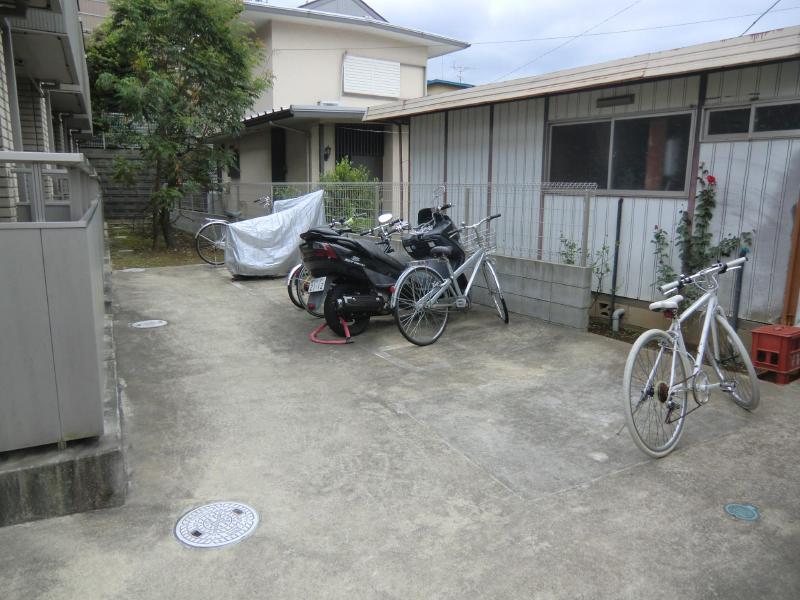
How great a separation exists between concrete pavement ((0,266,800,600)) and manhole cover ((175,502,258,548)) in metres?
0.06

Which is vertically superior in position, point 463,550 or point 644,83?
point 644,83

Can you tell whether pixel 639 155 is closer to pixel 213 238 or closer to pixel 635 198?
pixel 635 198

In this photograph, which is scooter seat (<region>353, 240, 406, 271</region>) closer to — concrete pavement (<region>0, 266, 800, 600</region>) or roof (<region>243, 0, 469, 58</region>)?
concrete pavement (<region>0, 266, 800, 600</region>)

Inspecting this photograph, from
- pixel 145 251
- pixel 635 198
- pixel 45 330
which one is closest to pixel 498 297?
pixel 635 198

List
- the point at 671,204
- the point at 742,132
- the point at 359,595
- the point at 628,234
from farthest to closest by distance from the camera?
the point at 628,234
the point at 671,204
the point at 742,132
the point at 359,595

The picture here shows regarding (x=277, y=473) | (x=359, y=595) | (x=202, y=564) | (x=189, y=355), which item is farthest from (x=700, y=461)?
(x=189, y=355)

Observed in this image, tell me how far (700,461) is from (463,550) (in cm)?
172

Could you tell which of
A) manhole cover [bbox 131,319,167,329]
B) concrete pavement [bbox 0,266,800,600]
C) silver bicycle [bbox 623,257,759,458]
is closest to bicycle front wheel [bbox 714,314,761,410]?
silver bicycle [bbox 623,257,759,458]

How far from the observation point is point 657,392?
11.4 ft

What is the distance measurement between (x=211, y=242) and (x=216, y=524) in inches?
345

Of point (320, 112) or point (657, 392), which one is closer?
point (657, 392)

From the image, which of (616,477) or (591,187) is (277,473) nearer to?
(616,477)

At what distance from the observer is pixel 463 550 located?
268 cm

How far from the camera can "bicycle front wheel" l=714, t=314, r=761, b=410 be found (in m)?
4.00
